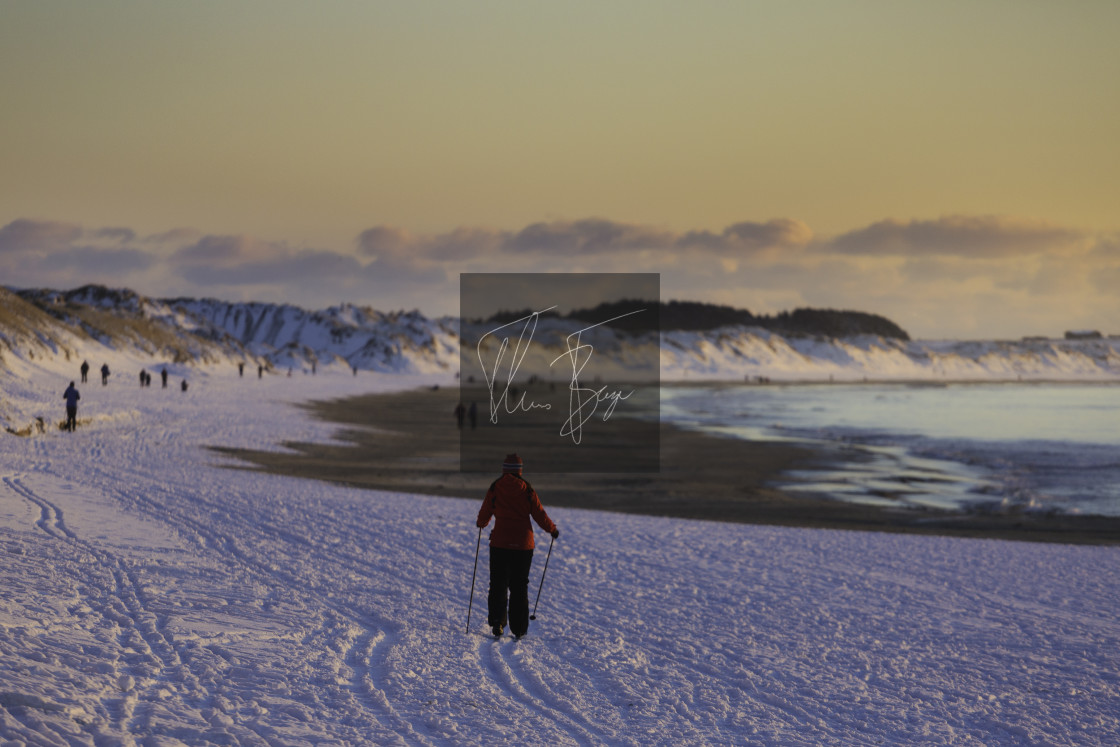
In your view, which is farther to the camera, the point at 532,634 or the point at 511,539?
the point at 532,634

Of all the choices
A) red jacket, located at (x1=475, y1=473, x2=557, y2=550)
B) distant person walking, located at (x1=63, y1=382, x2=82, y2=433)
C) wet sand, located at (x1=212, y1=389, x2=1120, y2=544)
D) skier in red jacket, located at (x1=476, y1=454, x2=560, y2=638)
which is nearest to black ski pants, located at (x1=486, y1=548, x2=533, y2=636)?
skier in red jacket, located at (x1=476, y1=454, x2=560, y2=638)

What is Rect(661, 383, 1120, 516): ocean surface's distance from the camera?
71.7 ft

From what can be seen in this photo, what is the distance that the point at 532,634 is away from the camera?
348 inches

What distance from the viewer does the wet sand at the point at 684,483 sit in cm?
1786

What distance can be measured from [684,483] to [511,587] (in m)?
15.7

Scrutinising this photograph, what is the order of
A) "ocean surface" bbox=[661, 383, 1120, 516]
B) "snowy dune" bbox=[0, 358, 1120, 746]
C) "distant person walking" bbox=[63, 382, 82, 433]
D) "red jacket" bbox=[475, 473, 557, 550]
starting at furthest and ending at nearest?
"distant person walking" bbox=[63, 382, 82, 433] < "ocean surface" bbox=[661, 383, 1120, 516] < "red jacket" bbox=[475, 473, 557, 550] < "snowy dune" bbox=[0, 358, 1120, 746]

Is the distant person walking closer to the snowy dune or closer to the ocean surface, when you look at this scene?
the snowy dune

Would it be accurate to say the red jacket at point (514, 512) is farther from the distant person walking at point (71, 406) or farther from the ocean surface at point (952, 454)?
the distant person walking at point (71, 406)

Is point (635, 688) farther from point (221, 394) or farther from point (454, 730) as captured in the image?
point (221, 394)

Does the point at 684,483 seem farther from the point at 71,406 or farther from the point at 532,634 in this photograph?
the point at 71,406

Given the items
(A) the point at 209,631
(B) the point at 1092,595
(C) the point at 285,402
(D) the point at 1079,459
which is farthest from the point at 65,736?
(C) the point at 285,402

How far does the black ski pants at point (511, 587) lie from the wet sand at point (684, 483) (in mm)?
10212

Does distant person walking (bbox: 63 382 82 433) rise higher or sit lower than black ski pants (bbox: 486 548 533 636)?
higher

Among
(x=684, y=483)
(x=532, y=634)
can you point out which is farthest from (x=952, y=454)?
(x=532, y=634)
